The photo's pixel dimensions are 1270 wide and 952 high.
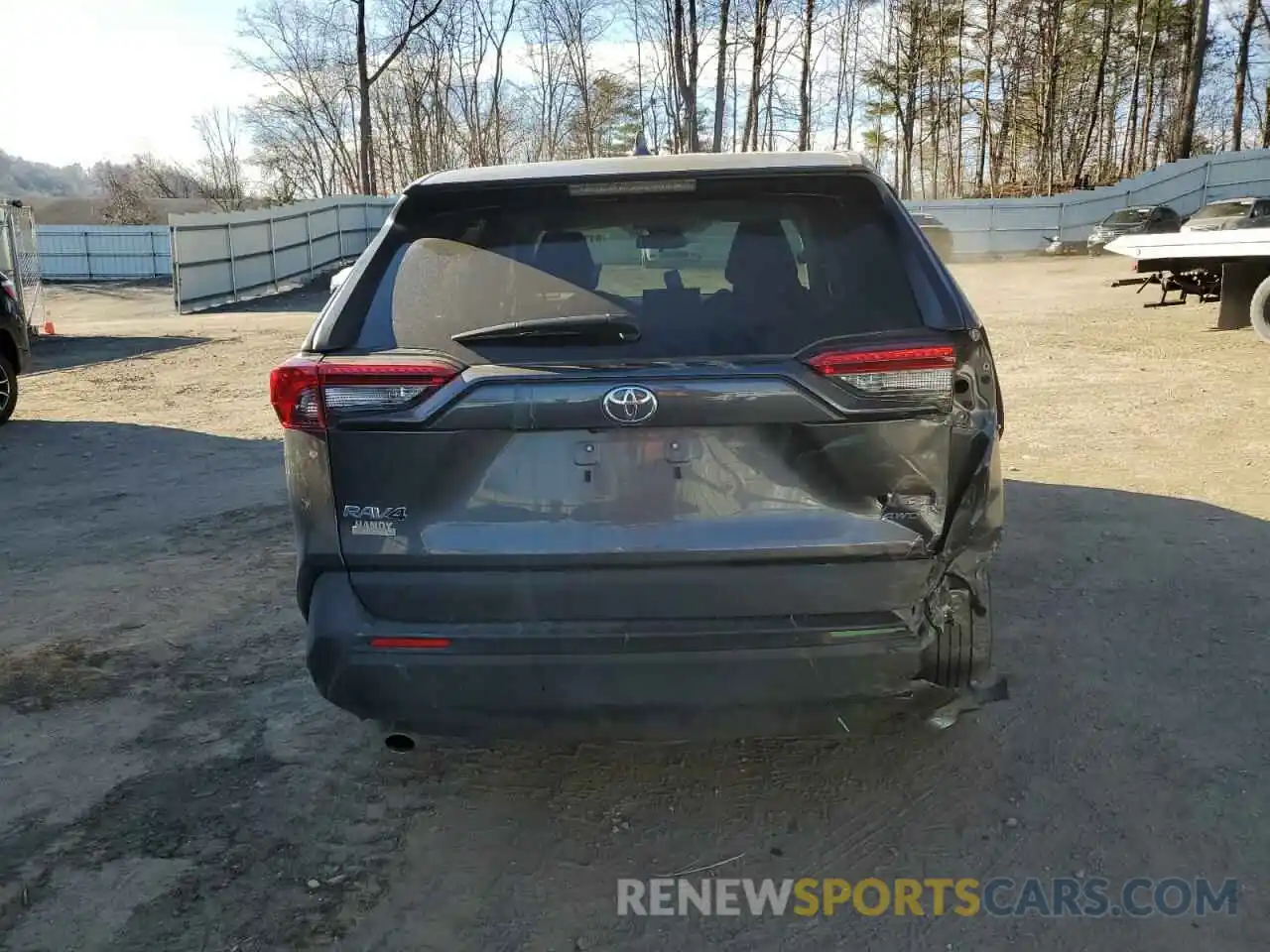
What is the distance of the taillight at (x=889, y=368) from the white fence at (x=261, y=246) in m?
22.2

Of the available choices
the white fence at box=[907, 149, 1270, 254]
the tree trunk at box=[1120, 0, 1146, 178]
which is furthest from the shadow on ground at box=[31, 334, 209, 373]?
the tree trunk at box=[1120, 0, 1146, 178]

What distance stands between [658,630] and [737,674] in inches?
8.6

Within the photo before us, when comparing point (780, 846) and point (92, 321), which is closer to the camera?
point (780, 846)

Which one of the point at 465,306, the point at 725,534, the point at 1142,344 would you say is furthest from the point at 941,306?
the point at 1142,344

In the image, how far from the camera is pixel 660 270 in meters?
2.85

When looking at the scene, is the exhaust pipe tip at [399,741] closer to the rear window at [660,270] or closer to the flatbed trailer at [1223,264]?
the rear window at [660,270]

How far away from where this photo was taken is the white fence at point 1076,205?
34.8 metres

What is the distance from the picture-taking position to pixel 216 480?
7430 millimetres

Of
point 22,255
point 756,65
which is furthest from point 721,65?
point 22,255

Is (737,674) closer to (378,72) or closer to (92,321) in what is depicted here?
(92,321)

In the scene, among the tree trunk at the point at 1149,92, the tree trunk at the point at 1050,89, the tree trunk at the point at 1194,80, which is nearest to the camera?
the tree trunk at the point at 1194,80

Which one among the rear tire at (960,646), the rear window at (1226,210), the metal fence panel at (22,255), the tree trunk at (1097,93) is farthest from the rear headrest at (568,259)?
the tree trunk at (1097,93)

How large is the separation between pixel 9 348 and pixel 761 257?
30.8 ft

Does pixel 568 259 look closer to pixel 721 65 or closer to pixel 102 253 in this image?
pixel 721 65
